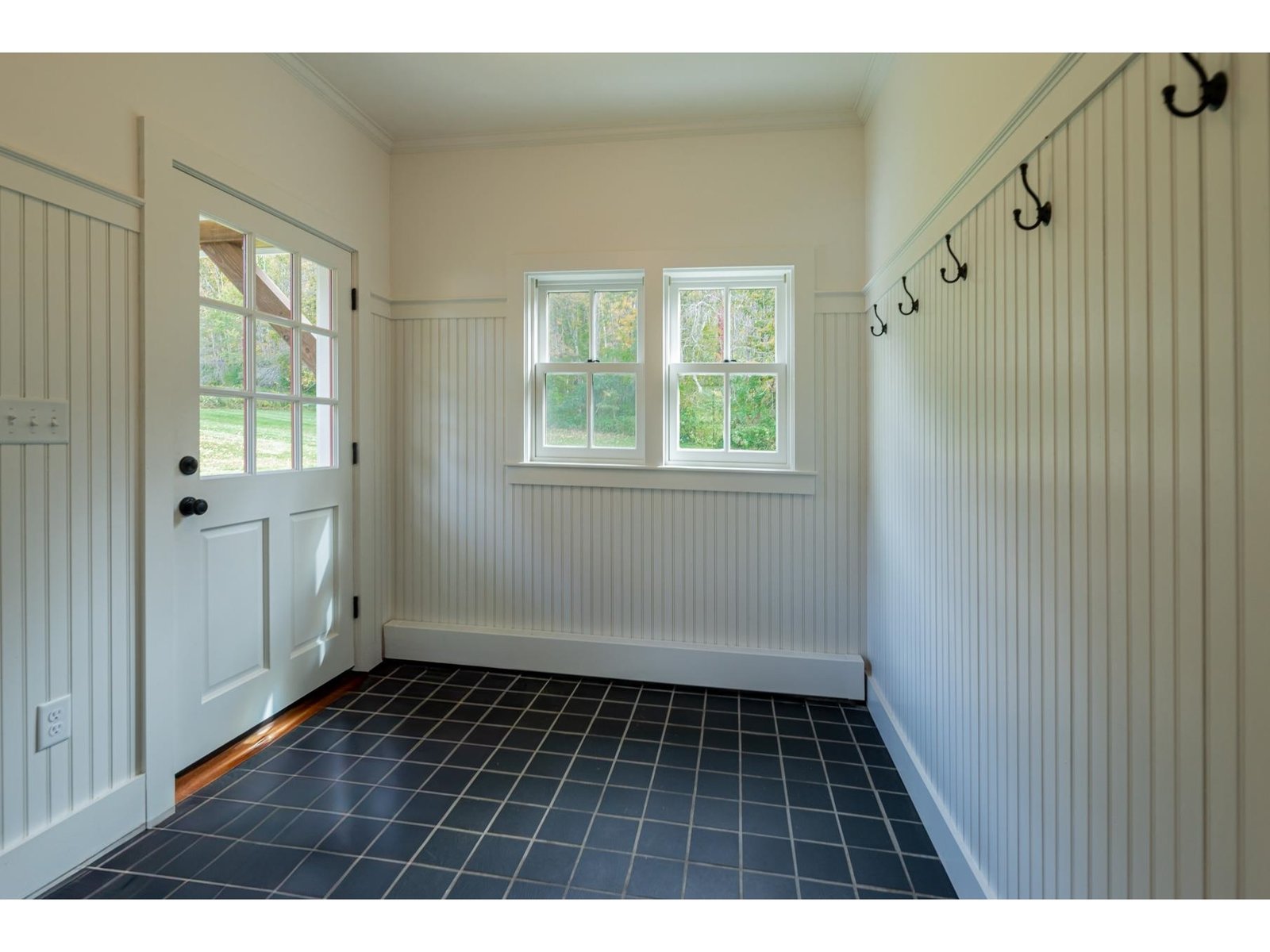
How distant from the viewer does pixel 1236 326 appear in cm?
64

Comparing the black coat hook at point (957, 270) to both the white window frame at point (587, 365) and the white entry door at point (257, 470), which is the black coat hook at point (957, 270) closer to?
the white window frame at point (587, 365)

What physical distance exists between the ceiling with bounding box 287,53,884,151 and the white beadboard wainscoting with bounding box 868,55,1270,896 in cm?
116

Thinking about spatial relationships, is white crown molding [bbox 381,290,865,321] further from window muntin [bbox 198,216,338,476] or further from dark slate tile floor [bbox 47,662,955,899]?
dark slate tile floor [bbox 47,662,955,899]

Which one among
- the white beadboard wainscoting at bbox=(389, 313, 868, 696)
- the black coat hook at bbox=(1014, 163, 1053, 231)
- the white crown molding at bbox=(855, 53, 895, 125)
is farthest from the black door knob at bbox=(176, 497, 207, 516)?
the white crown molding at bbox=(855, 53, 895, 125)

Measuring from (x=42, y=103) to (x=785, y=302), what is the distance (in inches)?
95.3

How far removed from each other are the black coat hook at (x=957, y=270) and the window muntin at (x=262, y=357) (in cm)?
222

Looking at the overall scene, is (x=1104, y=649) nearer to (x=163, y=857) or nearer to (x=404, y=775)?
(x=404, y=775)

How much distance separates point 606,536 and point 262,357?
1.53m

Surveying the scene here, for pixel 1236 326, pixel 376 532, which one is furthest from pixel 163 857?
pixel 1236 326

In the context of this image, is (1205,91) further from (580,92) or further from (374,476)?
(374,476)

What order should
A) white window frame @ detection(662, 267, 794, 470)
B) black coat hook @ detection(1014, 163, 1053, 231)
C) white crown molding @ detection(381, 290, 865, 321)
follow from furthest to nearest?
white crown molding @ detection(381, 290, 865, 321) → white window frame @ detection(662, 267, 794, 470) → black coat hook @ detection(1014, 163, 1053, 231)

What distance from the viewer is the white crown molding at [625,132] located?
7.80 ft

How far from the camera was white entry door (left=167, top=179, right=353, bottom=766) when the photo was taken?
5.79ft

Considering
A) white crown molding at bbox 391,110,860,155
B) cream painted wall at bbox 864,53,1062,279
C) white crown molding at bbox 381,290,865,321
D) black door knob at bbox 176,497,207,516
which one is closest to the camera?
cream painted wall at bbox 864,53,1062,279
